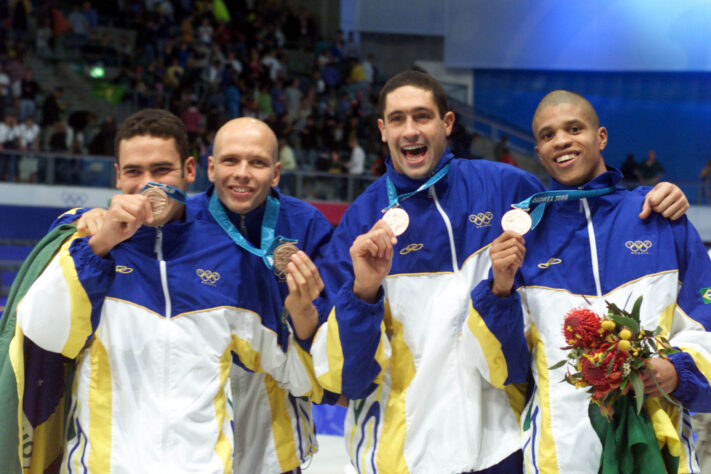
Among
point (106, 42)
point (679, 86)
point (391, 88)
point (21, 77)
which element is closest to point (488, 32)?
point (679, 86)

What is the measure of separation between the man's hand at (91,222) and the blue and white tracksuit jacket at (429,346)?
2.75 feet

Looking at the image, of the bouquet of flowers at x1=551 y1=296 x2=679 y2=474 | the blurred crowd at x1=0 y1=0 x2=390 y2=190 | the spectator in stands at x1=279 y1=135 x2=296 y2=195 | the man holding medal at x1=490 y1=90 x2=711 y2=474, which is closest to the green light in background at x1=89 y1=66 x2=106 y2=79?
the blurred crowd at x1=0 y1=0 x2=390 y2=190

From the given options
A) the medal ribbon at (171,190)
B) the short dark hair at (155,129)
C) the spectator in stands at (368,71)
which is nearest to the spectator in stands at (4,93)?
the spectator in stands at (368,71)

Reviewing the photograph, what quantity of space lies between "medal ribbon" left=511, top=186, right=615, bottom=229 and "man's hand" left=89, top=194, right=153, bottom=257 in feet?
4.18

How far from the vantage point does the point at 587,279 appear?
290 cm

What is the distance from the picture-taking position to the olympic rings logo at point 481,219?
3098 mm

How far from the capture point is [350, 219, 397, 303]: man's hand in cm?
273

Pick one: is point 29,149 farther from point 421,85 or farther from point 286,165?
point 421,85

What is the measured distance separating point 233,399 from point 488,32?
685 inches

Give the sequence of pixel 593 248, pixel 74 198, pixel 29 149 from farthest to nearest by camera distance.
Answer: pixel 29 149 → pixel 74 198 → pixel 593 248

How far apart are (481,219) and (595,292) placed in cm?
50

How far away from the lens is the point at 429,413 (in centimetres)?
296

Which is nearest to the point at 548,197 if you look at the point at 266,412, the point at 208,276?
the point at 208,276

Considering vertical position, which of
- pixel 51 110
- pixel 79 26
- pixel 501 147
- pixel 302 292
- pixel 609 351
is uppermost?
pixel 79 26
